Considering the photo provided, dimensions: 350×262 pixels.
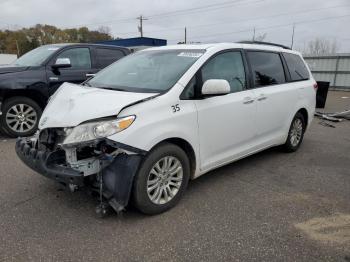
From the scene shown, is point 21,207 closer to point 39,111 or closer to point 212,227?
point 212,227

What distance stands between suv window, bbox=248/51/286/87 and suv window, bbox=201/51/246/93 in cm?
27

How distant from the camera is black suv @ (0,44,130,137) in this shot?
6.16 meters

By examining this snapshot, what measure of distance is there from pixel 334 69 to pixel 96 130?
1834cm

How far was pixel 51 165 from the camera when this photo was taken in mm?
3119

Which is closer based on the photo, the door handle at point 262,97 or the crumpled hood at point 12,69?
the door handle at point 262,97

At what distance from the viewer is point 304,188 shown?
4227mm

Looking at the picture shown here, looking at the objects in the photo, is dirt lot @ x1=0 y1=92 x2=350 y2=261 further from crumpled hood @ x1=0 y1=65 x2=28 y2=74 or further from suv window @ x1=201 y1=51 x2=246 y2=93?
crumpled hood @ x1=0 y1=65 x2=28 y2=74

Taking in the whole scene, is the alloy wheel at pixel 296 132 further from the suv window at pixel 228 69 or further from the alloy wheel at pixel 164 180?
the alloy wheel at pixel 164 180

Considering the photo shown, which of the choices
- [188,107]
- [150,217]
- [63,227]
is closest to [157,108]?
[188,107]

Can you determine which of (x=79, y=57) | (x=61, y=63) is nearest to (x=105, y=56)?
(x=79, y=57)

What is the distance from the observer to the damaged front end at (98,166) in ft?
9.87

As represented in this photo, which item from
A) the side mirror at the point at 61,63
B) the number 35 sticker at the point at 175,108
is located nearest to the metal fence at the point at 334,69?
the side mirror at the point at 61,63

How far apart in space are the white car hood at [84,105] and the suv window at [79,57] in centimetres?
358

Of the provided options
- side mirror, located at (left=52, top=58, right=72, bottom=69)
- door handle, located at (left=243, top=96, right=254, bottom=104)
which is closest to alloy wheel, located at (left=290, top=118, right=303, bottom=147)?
door handle, located at (left=243, top=96, right=254, bottom=104)
